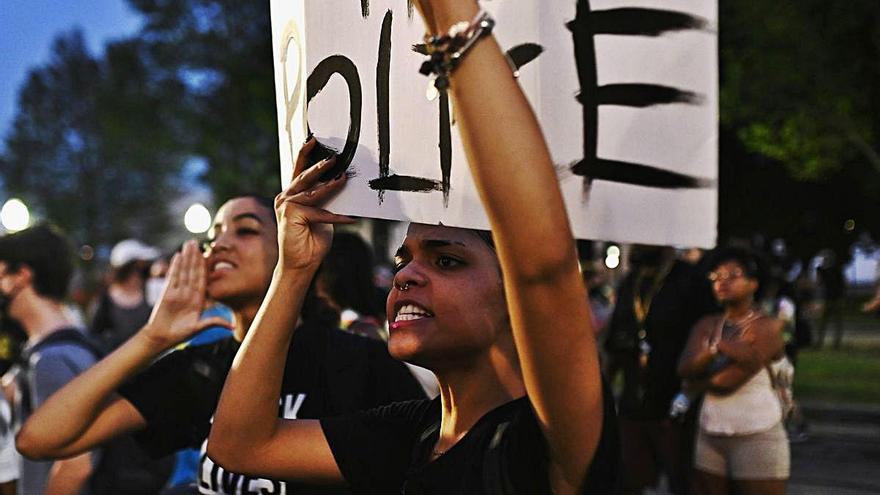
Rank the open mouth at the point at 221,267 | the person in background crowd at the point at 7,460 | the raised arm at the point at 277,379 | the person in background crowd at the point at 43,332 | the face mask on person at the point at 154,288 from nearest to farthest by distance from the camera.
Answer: the raised arm at the point at 277,379 → the open mouth at the point at 221,267 → the person in background crowd at the point at 43,332 → the person in background crowd at the point at 7,460 → the face mask on person at the point at 154,288

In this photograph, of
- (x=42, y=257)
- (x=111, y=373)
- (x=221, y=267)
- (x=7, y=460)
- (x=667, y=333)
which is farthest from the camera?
(x=667, y=333)

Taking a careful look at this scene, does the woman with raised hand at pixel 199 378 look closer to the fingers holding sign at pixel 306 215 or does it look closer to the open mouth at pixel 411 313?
the fingers holding sign at pixel 306 215

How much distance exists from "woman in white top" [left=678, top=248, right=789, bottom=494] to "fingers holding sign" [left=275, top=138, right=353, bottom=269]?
3.93 m

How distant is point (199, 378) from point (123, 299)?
6.65m

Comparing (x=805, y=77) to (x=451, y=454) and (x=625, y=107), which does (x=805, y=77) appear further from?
(x=625, y=107)

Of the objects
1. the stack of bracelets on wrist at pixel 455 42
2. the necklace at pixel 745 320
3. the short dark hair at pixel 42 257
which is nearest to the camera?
the stack of bracelets on wrist at pixel 455 42

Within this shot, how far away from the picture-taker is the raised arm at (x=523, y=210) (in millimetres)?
1639

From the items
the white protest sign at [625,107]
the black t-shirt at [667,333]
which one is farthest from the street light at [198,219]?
the white protest sign at [625,107]

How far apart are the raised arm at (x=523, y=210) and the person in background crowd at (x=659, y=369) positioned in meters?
5.44

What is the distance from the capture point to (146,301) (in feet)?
34.0

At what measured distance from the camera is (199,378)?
364cm

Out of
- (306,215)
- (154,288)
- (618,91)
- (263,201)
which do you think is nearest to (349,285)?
(263,201)

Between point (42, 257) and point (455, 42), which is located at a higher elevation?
point (455, 42)

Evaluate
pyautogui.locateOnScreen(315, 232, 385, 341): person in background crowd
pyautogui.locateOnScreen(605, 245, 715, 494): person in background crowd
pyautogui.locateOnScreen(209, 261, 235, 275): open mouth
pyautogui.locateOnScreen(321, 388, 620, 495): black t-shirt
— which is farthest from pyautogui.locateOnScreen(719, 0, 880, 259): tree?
pyautogui.locateOnScreen(321, 388, 620, 495): black t-shirt
